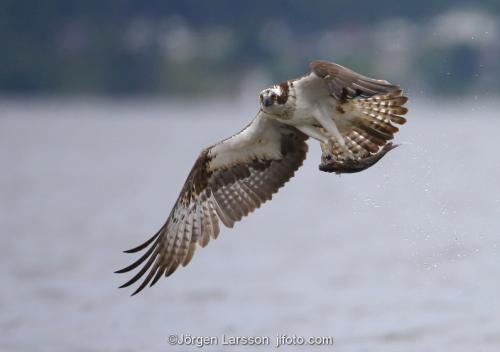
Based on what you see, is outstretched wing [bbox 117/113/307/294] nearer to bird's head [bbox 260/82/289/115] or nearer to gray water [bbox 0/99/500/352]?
bird's head [bbox 260/82/289/115]

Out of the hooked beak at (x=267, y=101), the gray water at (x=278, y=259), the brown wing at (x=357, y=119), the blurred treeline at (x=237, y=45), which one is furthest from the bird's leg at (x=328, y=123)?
the blurred treeline at (x=237, y=45)

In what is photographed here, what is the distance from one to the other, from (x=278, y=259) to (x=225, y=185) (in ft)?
23.5

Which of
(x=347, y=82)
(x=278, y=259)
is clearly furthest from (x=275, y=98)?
(x=278, y=259)

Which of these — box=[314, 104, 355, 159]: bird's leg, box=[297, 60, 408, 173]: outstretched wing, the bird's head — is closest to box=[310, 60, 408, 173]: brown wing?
box=[297, 60, 408, 173]: outstretched wing

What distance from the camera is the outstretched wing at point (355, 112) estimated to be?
11477mm

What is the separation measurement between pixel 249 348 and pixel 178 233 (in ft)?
4.83

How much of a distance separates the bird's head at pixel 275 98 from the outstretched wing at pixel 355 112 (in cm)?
16

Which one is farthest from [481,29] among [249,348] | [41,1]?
[249,348]

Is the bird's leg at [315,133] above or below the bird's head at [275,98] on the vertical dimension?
below

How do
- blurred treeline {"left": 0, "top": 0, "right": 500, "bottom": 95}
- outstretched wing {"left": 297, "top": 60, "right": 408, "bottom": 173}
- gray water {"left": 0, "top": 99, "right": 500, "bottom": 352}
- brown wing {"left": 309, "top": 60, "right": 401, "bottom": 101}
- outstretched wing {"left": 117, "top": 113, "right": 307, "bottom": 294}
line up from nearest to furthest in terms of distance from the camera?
brown wing {"left": 309, "top": 60, "right": 401, "bottom": 101} → outstretched wing {"left": 297, "top": 60, "right": 408, "bottom": 173} → outstretched wing {"left": 117, "top": 113, "right": 307, "bottom": 294} → gray water {"left": 0, "top": 99, "right": 500, "bottom": 352} → blurred treeline {"left": 0, "top": 0, "right": 500, "bottom": 95}

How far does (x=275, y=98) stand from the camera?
1175cm

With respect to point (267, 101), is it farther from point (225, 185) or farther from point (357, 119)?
point (225, 185)

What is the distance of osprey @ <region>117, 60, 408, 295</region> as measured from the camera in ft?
38.5

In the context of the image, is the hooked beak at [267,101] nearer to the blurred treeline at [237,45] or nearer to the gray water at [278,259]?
the gray water at [278,259]
